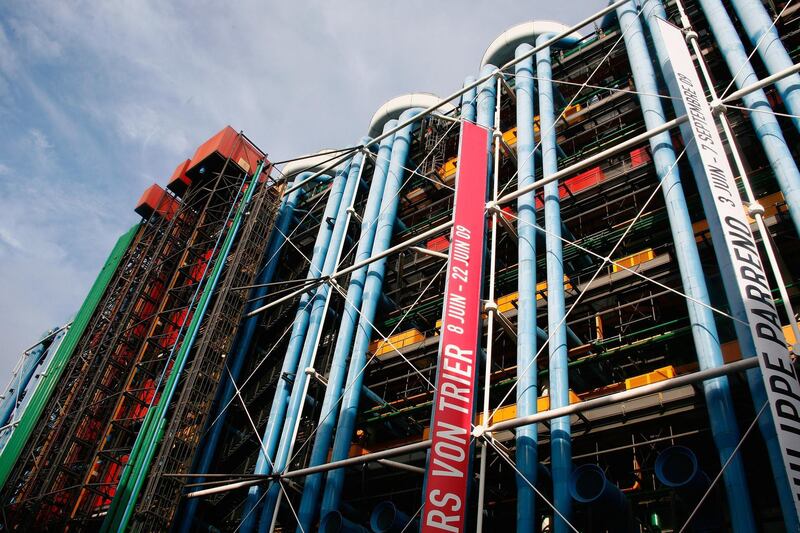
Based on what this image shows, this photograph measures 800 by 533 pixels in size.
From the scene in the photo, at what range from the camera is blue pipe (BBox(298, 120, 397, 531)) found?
1878 centimetres

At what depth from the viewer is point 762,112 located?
55.6ft

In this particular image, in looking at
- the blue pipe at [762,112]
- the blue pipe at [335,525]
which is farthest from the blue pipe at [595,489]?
the blue pipe at [762,112]

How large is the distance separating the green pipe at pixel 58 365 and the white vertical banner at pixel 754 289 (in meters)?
24.7

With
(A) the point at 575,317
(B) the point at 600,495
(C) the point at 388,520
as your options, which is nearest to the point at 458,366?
(B) the point at 600,495

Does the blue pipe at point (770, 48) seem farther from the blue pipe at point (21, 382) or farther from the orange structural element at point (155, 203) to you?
the blue pipe at point (21, 382)

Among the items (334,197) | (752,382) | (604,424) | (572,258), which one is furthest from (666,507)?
(334,197)

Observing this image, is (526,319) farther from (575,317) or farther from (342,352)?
(342,352)

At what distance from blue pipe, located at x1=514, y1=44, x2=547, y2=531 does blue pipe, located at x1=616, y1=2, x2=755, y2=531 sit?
363cm

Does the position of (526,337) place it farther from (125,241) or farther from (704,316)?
(125,241)

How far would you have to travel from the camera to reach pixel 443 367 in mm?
14531

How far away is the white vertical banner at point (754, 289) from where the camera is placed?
10.4m

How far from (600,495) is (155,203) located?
28.2m

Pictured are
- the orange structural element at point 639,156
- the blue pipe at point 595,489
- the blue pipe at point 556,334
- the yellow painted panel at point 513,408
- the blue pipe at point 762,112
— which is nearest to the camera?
the blue pipe at point 595,489

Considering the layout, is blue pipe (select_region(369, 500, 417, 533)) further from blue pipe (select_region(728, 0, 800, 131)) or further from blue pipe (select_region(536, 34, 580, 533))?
blue pipe (select_region(728, 0, 800, 131))
